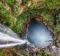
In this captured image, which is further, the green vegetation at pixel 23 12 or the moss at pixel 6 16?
the green vegetation at pixel 23 12

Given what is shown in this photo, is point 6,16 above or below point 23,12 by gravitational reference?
below

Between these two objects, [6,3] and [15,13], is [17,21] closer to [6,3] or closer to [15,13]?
[15,13]

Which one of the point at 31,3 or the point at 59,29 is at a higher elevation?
the point at 31,3

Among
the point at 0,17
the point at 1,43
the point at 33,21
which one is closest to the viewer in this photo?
the point at 1,43

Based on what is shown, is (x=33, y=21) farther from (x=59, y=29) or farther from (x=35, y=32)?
(x=59, y=29)

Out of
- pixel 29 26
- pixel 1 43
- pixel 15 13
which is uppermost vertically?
pixel 15 13

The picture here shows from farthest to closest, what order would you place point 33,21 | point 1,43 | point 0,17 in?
point 33,21 < point 0,17 < point 1,43

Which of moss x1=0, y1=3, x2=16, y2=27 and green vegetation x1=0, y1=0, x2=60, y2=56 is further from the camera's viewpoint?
green vegetation x1=0, y1=0, x2=60, y2=56

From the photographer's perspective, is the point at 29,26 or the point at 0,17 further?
the point at 29,26

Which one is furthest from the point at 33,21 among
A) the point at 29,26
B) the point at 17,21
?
the point at 17,21

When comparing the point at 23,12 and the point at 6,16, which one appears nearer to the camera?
the point at 6,16
